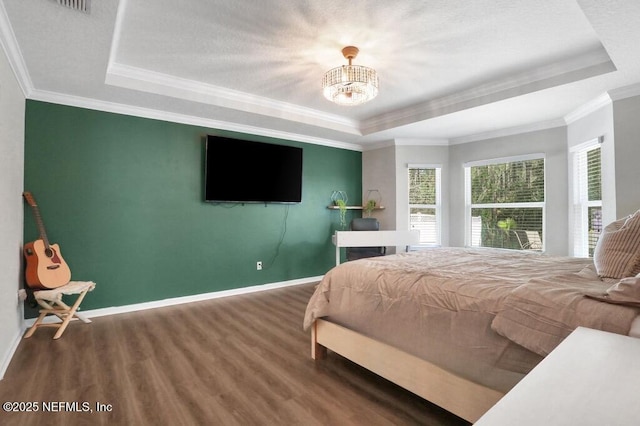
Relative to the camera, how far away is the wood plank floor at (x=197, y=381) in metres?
1.74

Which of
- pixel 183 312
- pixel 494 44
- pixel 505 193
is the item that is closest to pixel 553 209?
pixel 505 193

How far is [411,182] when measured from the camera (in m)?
5.55

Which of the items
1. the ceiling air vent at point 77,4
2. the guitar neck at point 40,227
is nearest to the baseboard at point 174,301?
the guitar neck at point 40,227

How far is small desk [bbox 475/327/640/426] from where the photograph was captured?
0.57 metres

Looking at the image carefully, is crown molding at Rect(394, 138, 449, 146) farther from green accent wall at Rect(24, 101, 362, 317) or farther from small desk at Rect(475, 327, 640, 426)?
A: small desk at Rect(475, 327, 640, 426)

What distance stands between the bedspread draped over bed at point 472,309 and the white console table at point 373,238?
2.18 metres

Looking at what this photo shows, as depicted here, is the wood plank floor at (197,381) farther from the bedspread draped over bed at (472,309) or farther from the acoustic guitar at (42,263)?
the acoustic guitar at (42,263)

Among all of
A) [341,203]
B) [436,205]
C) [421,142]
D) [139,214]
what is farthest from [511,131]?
[139,214]

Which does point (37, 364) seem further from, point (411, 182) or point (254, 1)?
point (411, 182)

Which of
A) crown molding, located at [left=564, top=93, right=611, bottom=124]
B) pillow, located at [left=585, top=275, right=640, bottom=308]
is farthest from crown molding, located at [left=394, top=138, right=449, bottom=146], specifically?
pillow, located at [left=585, top=275, right=640, bottom=308]

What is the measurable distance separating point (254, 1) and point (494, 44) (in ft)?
6.71

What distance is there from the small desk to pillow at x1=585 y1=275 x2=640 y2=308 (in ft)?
1.28

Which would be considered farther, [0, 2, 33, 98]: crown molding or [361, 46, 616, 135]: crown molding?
[361, 46, 616, 135]: crown molding

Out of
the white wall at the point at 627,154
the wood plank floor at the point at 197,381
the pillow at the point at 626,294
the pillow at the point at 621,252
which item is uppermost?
the white wall at the point at 627,154
